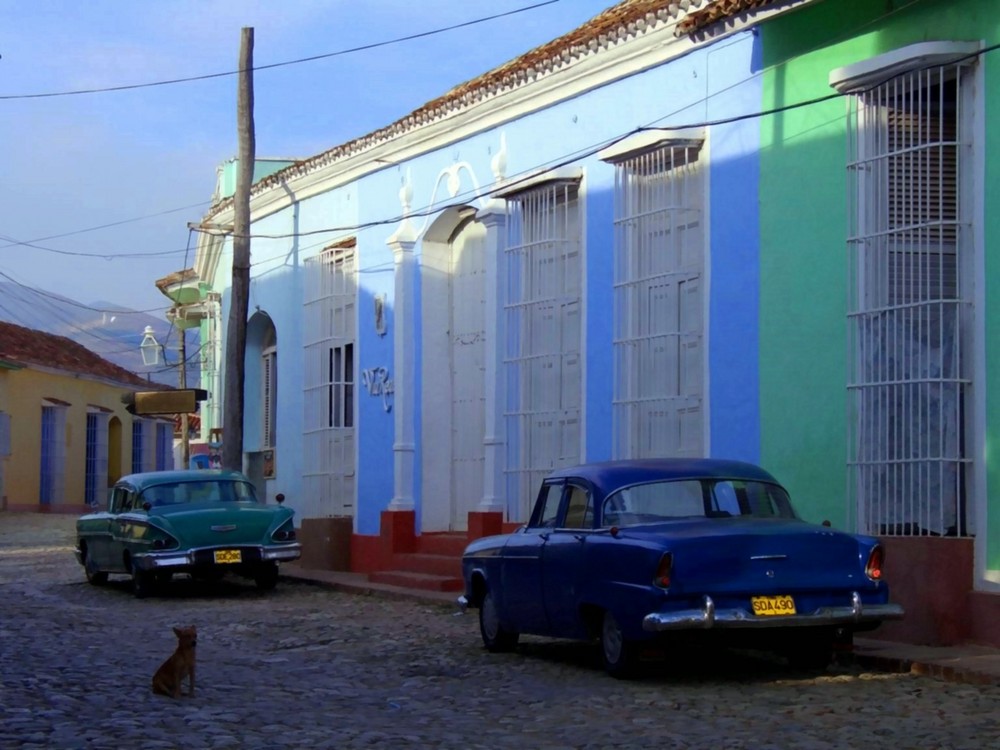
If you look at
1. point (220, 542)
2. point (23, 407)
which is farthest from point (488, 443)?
point (23, 407)

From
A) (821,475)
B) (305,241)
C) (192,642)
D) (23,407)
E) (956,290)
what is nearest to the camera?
(192,642)

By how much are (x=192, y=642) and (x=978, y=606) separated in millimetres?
5369

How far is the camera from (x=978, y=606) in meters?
11.2

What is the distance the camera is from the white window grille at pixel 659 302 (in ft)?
50.3

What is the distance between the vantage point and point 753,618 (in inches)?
378

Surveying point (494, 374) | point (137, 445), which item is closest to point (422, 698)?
point (494, 374)

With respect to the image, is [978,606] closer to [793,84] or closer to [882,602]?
[882,602]

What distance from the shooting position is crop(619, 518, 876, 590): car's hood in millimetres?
9656

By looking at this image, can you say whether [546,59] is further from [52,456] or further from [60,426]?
[60,426]

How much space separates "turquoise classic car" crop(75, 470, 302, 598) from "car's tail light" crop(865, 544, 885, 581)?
9.65 meters

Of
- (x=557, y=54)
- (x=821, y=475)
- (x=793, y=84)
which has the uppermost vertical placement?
(x=557, y=54)

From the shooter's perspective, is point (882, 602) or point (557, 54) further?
point (557, 54)

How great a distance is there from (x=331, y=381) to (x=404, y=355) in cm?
268

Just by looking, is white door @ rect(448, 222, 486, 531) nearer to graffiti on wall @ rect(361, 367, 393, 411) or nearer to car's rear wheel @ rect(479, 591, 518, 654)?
graffiti on wall @ rect(361, 367, 393, 411)
